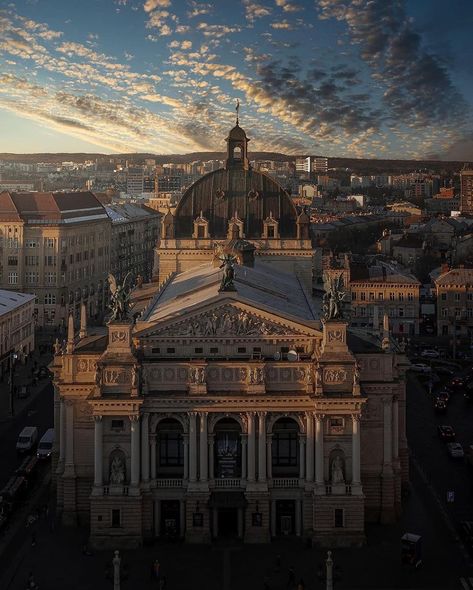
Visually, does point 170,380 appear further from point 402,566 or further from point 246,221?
point 246,221

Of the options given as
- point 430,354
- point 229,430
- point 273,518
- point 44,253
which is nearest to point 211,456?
point 229,430

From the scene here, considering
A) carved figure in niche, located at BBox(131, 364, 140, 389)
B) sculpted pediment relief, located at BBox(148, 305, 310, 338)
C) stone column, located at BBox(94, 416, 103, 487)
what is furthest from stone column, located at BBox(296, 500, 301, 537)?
carved figure in niche, located at BBox(131, 364, 140, 389)

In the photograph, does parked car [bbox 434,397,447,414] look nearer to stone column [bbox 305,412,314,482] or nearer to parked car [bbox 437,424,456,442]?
parked car [bbox 437,424,456,442]

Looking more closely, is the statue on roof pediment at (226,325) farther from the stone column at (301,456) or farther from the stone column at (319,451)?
Result: the stone column at (301,456)

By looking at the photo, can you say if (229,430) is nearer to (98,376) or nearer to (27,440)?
(98,376)

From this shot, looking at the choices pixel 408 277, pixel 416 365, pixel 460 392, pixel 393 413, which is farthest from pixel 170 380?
pixel 408 277
